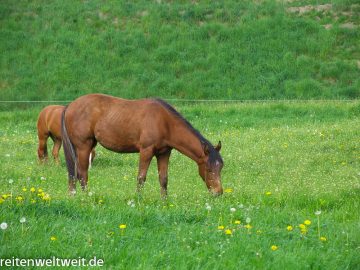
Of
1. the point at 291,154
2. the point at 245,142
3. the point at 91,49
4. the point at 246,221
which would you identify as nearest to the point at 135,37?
the point at 91,49

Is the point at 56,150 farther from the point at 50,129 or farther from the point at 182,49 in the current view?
the point at 182,49

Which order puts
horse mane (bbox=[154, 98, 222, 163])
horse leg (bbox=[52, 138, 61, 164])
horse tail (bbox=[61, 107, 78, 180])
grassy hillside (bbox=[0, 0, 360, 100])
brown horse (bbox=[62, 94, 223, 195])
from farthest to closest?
grassy hillside (bbox=[0, 0, 360, 100]) → horse leg (bbox=[52, 138, 61, 164]) → horse tail (bbox=[61, 107, 78, 180]) → brown horse (bbox=[62, 94, 223, 195]) → horse mane (bbox=[154, 98, 222, 163])

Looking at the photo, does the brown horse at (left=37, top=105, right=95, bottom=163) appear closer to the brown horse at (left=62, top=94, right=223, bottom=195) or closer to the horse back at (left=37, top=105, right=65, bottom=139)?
the horse back at (left=37, top=105, right=65, bottom=139)

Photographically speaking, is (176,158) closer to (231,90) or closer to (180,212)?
(180,212)

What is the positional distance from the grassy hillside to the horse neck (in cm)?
1601

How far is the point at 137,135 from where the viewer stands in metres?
11.7

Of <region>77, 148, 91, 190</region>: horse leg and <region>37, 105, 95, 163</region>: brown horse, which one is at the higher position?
<region>77, 148, 91, 190</region>: horse leg

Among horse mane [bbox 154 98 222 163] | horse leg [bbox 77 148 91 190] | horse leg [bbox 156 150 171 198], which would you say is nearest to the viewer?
horse mane [bbox 154 98 222 163]

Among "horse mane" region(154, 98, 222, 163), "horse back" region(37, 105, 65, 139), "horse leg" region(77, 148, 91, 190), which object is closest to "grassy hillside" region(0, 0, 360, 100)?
"horse back" region(37, 105, 65, 139)

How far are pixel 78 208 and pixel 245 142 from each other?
1010 centimetres

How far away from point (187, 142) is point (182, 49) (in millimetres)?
19855

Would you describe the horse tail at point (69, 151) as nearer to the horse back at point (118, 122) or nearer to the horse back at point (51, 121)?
the horse back at point (118, 122)

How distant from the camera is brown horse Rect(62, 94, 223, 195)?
11.3m

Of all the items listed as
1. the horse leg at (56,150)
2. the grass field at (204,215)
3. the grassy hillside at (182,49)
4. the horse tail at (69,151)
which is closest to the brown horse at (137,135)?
the horse tail at (69,151)
